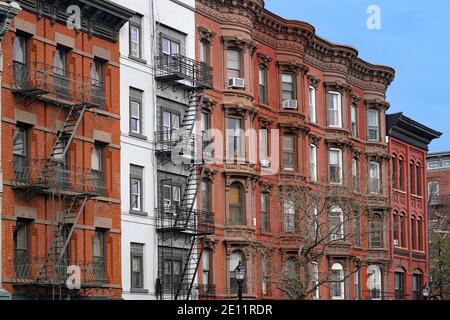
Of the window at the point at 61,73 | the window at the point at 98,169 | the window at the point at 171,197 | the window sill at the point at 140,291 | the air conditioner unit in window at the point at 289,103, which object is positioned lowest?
the window sill at the point at 140,291

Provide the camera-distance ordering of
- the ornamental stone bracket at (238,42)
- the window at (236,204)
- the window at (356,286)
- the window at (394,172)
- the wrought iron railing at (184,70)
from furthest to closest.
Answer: the window at (394,172) → the window at (356,286) → the ornamental stone bracket at (238,42) → the window at (236,204) → the wrought iron railing at (184,70)

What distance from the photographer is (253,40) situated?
1941 inches

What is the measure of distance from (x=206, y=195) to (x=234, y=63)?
728cm

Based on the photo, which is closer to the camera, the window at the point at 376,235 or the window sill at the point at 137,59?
the window sill at the point at 137,59

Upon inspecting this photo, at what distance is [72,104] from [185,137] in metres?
8.43

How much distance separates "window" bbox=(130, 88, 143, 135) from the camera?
135 ft

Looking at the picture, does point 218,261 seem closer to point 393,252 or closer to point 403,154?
point 393,252

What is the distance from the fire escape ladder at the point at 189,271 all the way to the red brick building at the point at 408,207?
831 inches

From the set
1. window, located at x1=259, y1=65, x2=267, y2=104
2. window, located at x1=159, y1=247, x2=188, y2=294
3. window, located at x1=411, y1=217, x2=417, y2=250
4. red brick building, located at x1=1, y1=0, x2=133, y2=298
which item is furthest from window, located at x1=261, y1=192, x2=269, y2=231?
window, located at x1=411, y1=217, x2=417, y2=250

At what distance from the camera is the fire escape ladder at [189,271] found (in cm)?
4238

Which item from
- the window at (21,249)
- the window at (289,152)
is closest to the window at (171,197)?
the window at (21,249)

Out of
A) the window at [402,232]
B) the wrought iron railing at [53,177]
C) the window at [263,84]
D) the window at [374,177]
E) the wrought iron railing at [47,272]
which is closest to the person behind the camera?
the wrought iron railing at [47,272]

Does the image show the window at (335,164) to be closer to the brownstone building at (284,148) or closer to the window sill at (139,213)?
the brownstone building at (284,148)

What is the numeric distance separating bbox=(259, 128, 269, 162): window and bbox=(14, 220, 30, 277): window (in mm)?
18253
